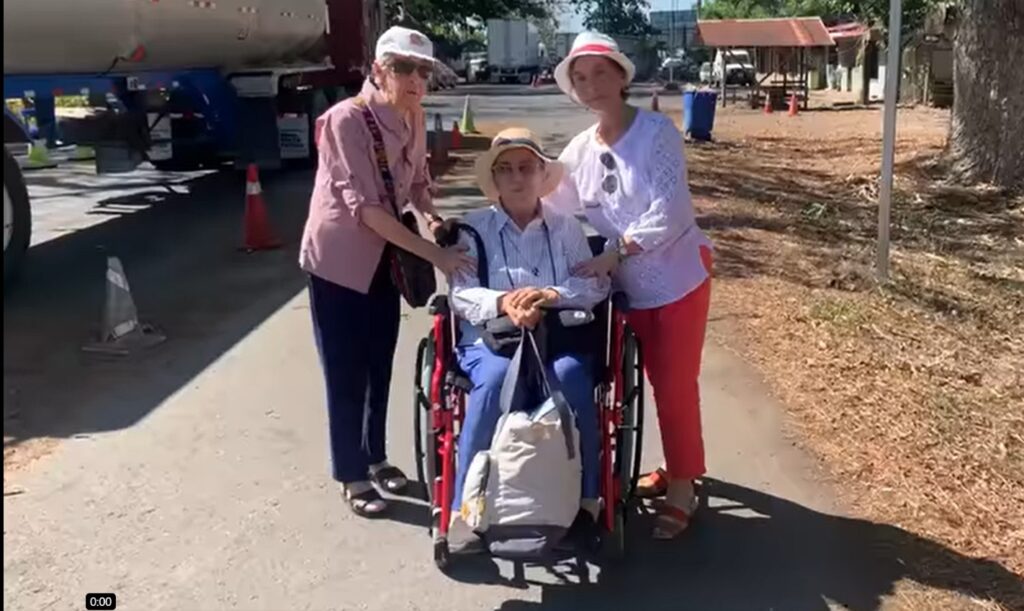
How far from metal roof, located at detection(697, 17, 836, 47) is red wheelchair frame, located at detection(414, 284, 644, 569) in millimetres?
27945

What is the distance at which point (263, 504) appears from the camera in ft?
14.5

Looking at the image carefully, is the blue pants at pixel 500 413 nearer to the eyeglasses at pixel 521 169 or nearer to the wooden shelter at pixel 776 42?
the eyeglasses at pixel 521 169

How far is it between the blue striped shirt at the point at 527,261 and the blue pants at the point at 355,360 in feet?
1.52

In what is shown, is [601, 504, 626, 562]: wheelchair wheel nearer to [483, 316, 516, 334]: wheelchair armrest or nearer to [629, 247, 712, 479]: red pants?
[629, 247, 712, 479]: red pants

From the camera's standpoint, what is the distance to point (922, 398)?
5.50 meters

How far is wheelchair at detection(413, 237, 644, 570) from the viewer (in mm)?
3648

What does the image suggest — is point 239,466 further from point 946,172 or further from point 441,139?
point 441,139

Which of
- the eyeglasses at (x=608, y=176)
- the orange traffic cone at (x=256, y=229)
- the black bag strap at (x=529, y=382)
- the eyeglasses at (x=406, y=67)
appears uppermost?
the eyeglasses at (x=406, y=67)

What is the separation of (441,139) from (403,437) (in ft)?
41.2

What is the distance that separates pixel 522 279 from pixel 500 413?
0.54 m

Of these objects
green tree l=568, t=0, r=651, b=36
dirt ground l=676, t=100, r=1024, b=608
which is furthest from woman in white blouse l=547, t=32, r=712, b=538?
green tree l=568, t=0, r=651, b=36

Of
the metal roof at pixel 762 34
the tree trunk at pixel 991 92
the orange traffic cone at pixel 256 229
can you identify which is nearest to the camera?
the orange traffic cone at pixel 256 229

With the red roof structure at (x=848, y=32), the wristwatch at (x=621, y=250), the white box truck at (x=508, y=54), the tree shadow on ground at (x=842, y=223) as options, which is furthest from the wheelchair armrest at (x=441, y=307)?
the white box truck at (x=508, y=54)

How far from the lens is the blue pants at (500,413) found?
3547 millimetres
